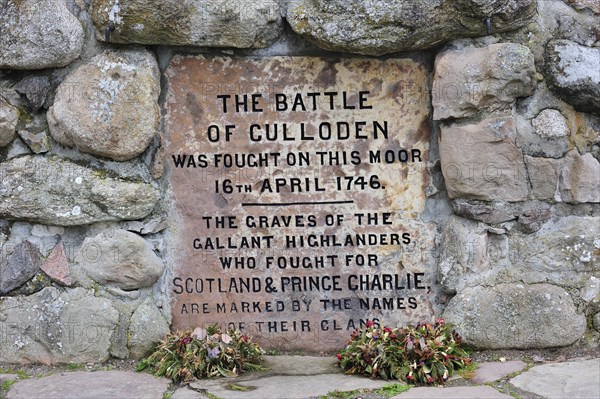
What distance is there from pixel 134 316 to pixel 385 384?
1.28 metres

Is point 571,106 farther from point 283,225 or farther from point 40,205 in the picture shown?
point 40,205

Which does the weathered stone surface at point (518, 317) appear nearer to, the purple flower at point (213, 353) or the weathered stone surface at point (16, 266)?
the purple flower at point (213, 353)

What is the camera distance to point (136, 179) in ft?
13.1

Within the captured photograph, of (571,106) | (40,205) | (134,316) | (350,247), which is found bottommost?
(134,316)

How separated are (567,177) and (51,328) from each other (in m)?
2.60

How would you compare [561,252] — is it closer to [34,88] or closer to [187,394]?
[187,394]

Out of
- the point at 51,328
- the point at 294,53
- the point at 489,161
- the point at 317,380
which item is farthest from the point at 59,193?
the point at 489,161

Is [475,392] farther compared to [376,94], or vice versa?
[376,94]

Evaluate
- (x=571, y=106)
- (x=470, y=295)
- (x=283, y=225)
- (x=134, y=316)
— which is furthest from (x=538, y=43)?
(x=134, y=316)

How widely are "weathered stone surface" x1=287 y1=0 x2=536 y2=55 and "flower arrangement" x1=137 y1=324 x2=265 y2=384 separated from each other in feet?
4.91

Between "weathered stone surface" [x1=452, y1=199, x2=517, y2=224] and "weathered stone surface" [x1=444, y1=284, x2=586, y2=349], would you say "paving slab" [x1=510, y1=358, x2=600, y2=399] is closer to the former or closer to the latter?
"weathered stone surface" [x1=444, y1=284, x2=586, y2=349]

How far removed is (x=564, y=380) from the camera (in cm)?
354

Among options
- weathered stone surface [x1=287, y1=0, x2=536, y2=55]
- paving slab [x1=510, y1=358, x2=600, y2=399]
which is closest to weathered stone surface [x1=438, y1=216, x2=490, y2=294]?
paving slab [x1=510, y1=358, x2=600, y2=399]

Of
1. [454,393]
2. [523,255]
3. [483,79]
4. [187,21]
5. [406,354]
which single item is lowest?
[454,393]
